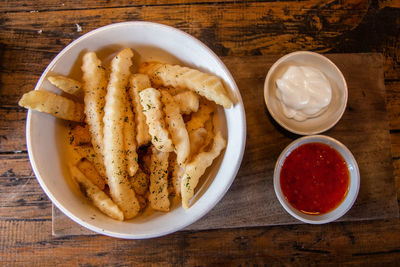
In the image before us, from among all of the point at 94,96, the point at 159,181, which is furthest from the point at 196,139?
the point at 94,96

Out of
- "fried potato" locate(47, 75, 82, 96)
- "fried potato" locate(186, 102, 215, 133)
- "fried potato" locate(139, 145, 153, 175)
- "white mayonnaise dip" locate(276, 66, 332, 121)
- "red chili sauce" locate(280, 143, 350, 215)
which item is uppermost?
"fried potato" locate(47, 75, 82, 96)

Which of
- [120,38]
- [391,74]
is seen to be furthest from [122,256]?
[391,74]

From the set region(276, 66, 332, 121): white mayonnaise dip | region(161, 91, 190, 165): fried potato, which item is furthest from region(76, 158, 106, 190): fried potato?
region(276, 66, 332, 121): white mayonnaise dip

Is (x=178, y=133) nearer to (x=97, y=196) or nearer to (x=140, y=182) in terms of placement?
(x=140, y=182)

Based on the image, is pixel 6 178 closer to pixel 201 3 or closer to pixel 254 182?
pixel 254 182

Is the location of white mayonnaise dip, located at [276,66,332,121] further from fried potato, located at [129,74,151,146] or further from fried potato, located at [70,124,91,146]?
fried potato, located at [70,124,91,146]

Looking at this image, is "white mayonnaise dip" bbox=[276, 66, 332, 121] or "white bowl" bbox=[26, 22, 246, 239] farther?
"white mayonnaise dip" bbox=[276, 66, 332, 121]
